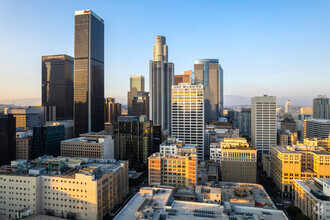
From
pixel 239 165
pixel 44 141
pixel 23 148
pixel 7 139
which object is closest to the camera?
pixel 239 165

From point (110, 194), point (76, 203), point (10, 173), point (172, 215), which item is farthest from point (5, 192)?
point (172, 215)

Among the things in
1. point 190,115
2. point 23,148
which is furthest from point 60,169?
point 190,115

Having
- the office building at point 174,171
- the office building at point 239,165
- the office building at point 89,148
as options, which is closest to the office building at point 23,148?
the office building at point 89,148

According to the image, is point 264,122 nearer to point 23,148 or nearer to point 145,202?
point 145,202

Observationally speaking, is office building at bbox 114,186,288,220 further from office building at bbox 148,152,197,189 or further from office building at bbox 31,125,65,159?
office building at bbox 31,125,65,159

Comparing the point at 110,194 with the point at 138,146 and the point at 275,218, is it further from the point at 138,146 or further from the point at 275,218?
the point at 138,146

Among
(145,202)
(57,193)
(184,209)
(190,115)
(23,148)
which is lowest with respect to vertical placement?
(57,193)
